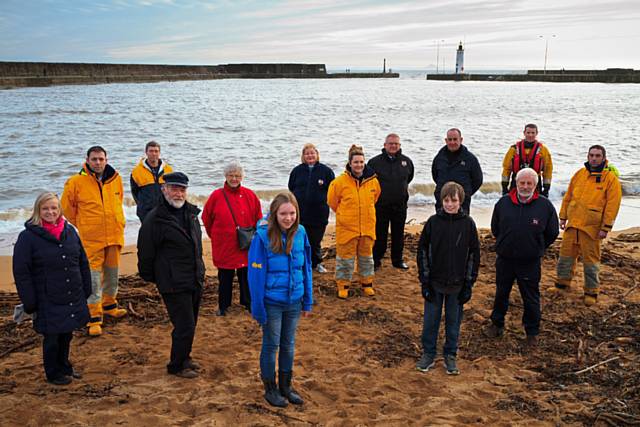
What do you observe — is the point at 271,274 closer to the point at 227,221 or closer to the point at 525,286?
the point at 227,221

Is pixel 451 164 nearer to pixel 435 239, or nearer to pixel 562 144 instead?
pixel 435 239

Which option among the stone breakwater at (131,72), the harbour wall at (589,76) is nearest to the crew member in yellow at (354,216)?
the stone breakwater at (131,72)

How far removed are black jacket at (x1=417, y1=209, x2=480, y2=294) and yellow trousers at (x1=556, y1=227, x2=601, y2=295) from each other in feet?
8.16

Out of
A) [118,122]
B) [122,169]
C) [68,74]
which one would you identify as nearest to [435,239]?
[122,169]

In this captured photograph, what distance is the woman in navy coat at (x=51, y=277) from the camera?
384 cm

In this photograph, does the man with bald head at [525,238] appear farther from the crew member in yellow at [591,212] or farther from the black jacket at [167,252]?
the black jacket at [167,252]

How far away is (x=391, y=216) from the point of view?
23.6 ft

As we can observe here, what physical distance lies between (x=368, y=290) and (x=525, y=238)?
7.19ft

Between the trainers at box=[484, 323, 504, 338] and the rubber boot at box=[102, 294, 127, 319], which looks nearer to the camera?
the trainers at box=[484, 323, 504, 338]

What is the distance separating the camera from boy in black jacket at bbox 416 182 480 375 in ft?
14.0

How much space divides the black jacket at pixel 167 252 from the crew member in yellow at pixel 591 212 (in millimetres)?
4487

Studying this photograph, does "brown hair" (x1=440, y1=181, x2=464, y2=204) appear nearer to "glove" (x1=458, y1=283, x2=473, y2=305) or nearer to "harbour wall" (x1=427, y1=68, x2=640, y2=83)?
"glove" (x1=458, y1=283, x2=473, y2=305)

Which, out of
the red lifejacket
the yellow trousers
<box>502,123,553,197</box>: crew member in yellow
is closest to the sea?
<box>502,123,553,197</box>: crew member in yellow

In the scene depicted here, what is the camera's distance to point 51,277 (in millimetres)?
3943
